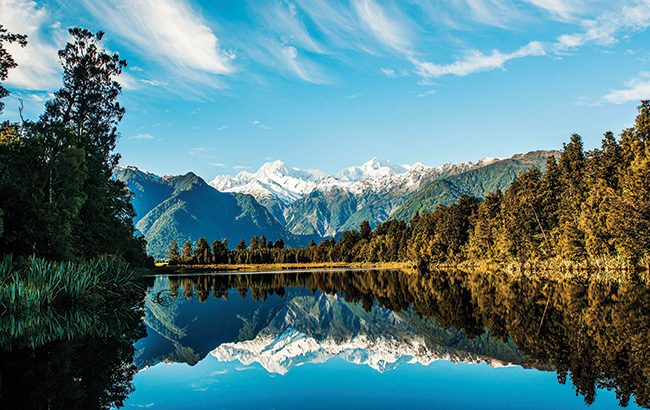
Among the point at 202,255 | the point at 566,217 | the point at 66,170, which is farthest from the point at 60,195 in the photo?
the point at 202,255

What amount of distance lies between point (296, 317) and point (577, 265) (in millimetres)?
44122

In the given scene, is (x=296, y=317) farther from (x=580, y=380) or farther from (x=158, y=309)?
(x=580, y=380)

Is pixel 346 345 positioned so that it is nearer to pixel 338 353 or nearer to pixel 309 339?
pixel 338 353

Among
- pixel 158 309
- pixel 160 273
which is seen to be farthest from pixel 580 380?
pixel 160 273

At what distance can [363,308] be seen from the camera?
1492 inches

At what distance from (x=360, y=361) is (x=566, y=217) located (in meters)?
56.8

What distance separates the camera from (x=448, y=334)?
2281 cm

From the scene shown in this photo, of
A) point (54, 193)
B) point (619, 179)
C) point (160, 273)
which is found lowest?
point (160, 273)

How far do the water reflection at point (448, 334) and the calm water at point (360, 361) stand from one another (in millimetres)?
86

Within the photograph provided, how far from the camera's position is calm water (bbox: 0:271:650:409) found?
13250mm

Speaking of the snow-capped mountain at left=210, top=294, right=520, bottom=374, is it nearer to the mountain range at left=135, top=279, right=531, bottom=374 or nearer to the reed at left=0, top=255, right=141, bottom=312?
the mountain range at left=135, top=279, right=531, bottom=374

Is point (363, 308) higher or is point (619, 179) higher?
point (619, 179)

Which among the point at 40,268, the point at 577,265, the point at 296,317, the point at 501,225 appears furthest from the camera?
the point at 501,225

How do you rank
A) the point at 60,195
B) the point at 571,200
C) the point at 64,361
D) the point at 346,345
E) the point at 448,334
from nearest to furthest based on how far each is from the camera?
1. the point at 64,361
2. the point at 448,334
3. the point at 346,345
4. the point at 60,195
5. the point at 571,200
